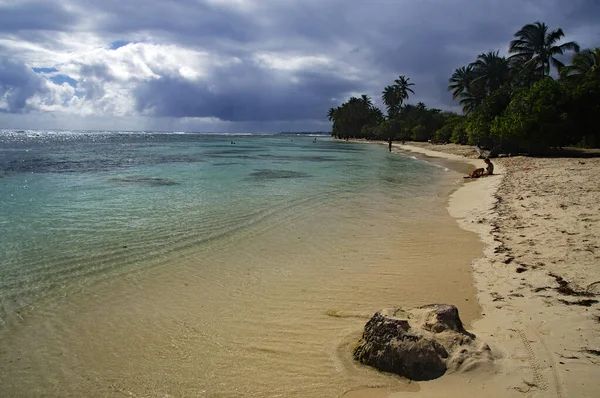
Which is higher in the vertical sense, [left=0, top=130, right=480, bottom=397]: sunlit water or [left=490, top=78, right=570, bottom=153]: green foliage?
[left=490, top=78, right=570, bottom=153]: green foliage

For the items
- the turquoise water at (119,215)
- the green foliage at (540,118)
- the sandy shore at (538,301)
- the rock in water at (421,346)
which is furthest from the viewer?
the green foliage at (540,118)

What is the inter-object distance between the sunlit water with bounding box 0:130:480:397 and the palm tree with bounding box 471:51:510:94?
54958mm

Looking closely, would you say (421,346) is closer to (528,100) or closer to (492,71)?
(528,100)

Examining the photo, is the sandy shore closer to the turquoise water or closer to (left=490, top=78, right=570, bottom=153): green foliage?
the turquoise water

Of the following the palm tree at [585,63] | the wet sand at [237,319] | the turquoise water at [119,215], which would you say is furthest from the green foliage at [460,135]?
the wet sand at [237,319]

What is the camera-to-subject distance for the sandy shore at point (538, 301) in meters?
4.01

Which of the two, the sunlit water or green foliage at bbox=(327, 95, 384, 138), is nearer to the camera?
the sunlit water

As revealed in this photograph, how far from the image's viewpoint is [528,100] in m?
31.8

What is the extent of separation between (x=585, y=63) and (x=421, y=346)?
51.3 metres

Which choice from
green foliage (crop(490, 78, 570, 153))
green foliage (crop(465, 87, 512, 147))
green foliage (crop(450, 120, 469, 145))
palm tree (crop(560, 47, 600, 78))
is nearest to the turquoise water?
green foliage (crop(490, 78, 570, 153))

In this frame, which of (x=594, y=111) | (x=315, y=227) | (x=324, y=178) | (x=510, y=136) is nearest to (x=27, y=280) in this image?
(x=315, y=227)

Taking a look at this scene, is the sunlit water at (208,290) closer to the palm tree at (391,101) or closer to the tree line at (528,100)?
the tree line at (528,100)

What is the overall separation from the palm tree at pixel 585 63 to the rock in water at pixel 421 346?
46.8 m

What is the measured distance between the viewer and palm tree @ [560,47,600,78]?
40066 mm
